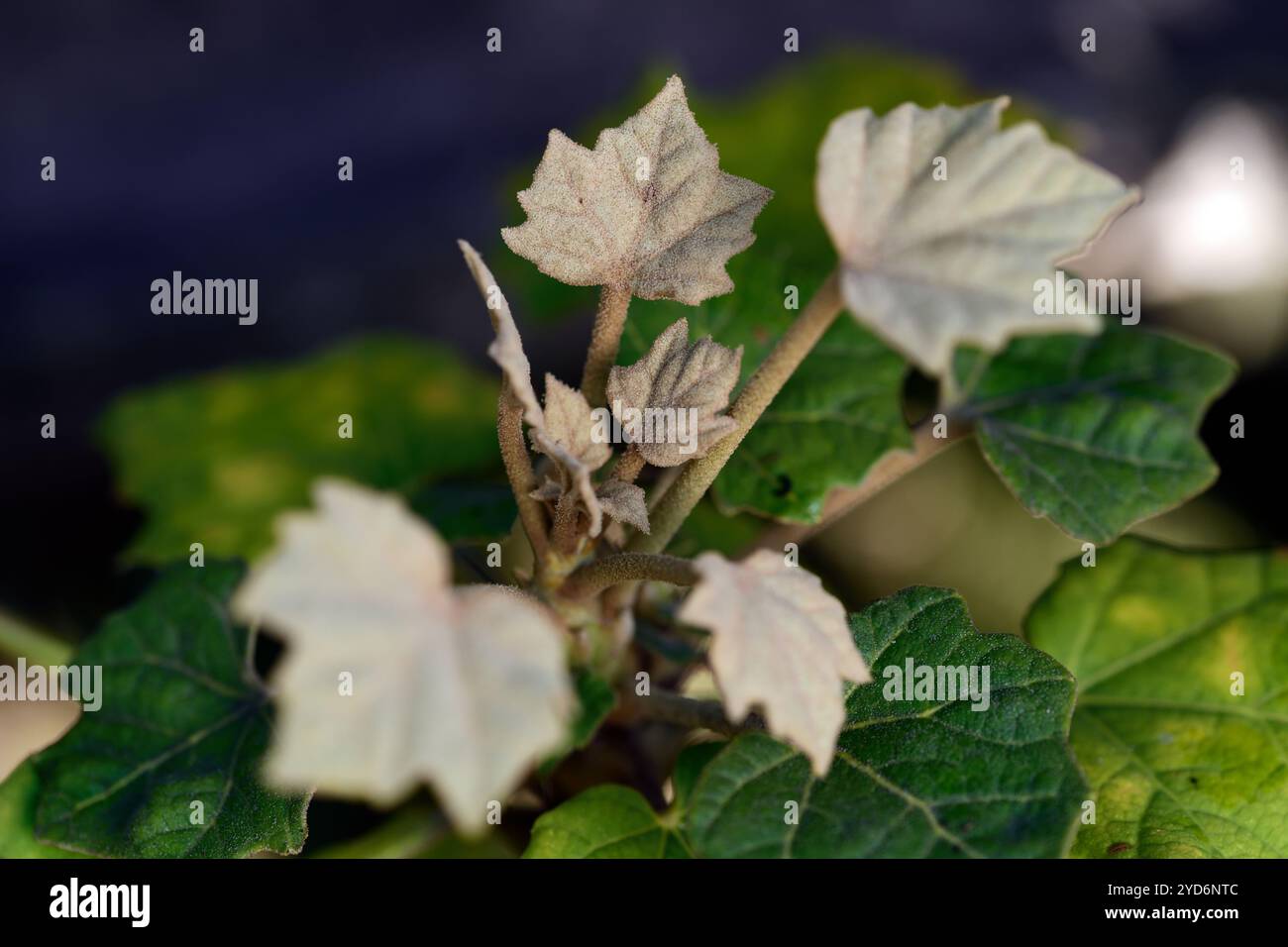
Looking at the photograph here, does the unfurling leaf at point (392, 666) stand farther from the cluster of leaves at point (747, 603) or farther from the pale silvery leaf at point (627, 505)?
the pale silvery leaf at point (627, 505)

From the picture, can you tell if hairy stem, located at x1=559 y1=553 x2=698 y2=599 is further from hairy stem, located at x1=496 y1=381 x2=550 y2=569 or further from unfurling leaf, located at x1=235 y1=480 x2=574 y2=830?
unfurling leaf, located at x1=235 y1=480 x2=574 y2=830

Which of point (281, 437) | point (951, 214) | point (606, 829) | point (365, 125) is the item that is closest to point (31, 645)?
point (281, 437)

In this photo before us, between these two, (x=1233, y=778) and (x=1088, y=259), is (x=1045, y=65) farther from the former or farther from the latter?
(x=1233, y=778)

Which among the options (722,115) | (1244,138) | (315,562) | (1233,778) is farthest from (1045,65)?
(315,562)

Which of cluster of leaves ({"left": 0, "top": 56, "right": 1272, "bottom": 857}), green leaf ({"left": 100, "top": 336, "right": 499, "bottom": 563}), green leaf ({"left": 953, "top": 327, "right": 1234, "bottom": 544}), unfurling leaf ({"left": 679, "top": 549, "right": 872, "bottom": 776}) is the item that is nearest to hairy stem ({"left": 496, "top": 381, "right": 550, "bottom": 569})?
cluster of leaves ({"left": 0, "top": 56, "right": 1272, "bottom": 857})

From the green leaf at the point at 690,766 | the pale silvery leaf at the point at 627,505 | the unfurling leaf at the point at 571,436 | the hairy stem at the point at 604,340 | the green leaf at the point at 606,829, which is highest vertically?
the hairy stem at the point at 604,340

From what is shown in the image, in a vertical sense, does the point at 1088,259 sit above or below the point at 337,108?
below

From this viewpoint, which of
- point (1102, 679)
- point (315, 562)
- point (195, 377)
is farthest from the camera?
point (195, 377)

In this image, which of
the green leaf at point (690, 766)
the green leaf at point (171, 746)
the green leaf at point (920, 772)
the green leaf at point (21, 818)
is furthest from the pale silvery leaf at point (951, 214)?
the green leaf at point (21, 818)
